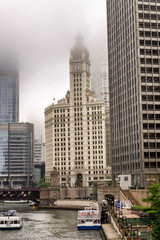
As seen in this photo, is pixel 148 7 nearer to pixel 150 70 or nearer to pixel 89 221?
pixel 150 70

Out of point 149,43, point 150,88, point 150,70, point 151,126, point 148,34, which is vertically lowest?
point 151,126

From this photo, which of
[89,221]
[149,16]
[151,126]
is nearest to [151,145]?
[151,126]

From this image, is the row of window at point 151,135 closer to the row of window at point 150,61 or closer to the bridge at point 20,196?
the row of window at point 150,61

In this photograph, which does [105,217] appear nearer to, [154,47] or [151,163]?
[151,163]

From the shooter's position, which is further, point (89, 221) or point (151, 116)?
point (151, 116)

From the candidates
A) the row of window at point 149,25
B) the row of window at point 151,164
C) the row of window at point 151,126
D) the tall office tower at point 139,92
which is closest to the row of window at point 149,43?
the tall office tower at point 139,92

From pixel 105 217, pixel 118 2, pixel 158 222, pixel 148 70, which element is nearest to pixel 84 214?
pixel 105 217

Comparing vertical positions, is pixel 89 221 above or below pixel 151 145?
below

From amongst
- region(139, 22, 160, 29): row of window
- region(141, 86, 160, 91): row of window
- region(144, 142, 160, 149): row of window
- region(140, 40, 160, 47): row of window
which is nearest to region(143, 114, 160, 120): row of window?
region(144, 142, 160, 149): row of window

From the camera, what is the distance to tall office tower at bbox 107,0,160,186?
124 meters

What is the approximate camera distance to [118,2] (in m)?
152

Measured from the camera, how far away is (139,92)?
12762 centimetres

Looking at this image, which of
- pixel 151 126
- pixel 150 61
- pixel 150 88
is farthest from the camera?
pixel 150 61

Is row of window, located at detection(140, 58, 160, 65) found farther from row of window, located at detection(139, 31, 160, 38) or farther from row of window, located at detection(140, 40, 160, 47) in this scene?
row of window, located at detection(139, 31, 160, 38)
